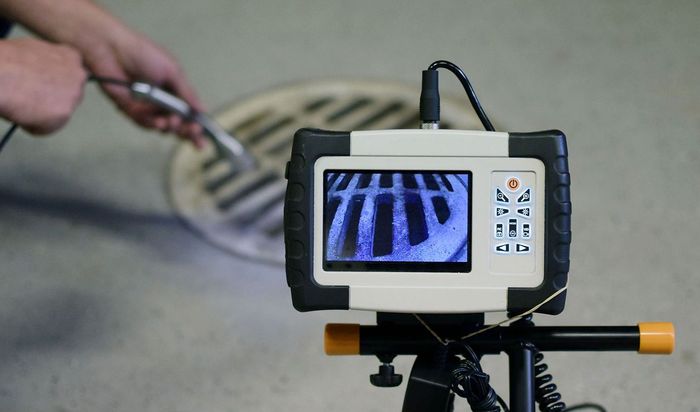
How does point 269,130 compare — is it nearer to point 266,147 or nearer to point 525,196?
point 266,147

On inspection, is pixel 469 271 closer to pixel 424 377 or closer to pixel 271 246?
pixel 424 377

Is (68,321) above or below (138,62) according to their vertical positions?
below

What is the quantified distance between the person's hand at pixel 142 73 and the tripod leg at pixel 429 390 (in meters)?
0.65

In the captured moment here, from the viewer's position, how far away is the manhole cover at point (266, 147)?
115 cm

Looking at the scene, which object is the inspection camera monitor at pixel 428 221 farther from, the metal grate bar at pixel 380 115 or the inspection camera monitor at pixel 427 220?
the metal grate bar at pixel 380 115

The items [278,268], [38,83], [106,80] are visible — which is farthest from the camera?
[278,268]

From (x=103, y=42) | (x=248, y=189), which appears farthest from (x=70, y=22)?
(x=248, y=189)

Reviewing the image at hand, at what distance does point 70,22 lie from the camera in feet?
3.36

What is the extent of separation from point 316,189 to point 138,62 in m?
0.62

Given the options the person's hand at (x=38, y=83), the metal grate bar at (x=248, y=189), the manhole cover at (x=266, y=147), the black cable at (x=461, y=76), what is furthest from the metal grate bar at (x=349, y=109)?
the black cable at (x=461, y=76)

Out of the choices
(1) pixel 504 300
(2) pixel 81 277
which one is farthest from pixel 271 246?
(1) pixel 504 300

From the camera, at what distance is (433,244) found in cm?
54

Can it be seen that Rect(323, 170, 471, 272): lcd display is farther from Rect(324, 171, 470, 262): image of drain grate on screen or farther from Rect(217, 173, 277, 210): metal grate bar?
Rect(217, 173, 277, 210): metal grate bar

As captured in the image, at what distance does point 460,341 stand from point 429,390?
0.13 ft
